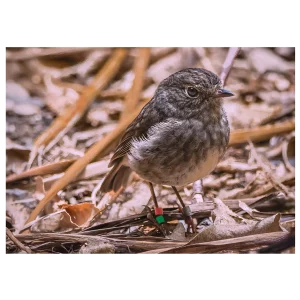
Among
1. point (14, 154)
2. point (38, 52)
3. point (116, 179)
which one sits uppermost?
point (38, 52)

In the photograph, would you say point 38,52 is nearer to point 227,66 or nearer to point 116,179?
point 116,179

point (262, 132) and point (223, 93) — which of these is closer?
point (223, 93)

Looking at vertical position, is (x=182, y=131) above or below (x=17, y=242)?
above

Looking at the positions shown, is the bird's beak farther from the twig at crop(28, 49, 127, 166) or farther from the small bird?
Result: the twig at crop(28, 49, 127, 166)

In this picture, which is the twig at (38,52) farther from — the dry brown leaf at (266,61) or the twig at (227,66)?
the dry brown leaf at (266,61)

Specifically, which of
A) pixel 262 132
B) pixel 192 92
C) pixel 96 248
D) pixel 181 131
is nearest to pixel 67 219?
pixel 96 248

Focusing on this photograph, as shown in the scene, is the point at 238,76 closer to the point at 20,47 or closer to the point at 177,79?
the point at 177,79
